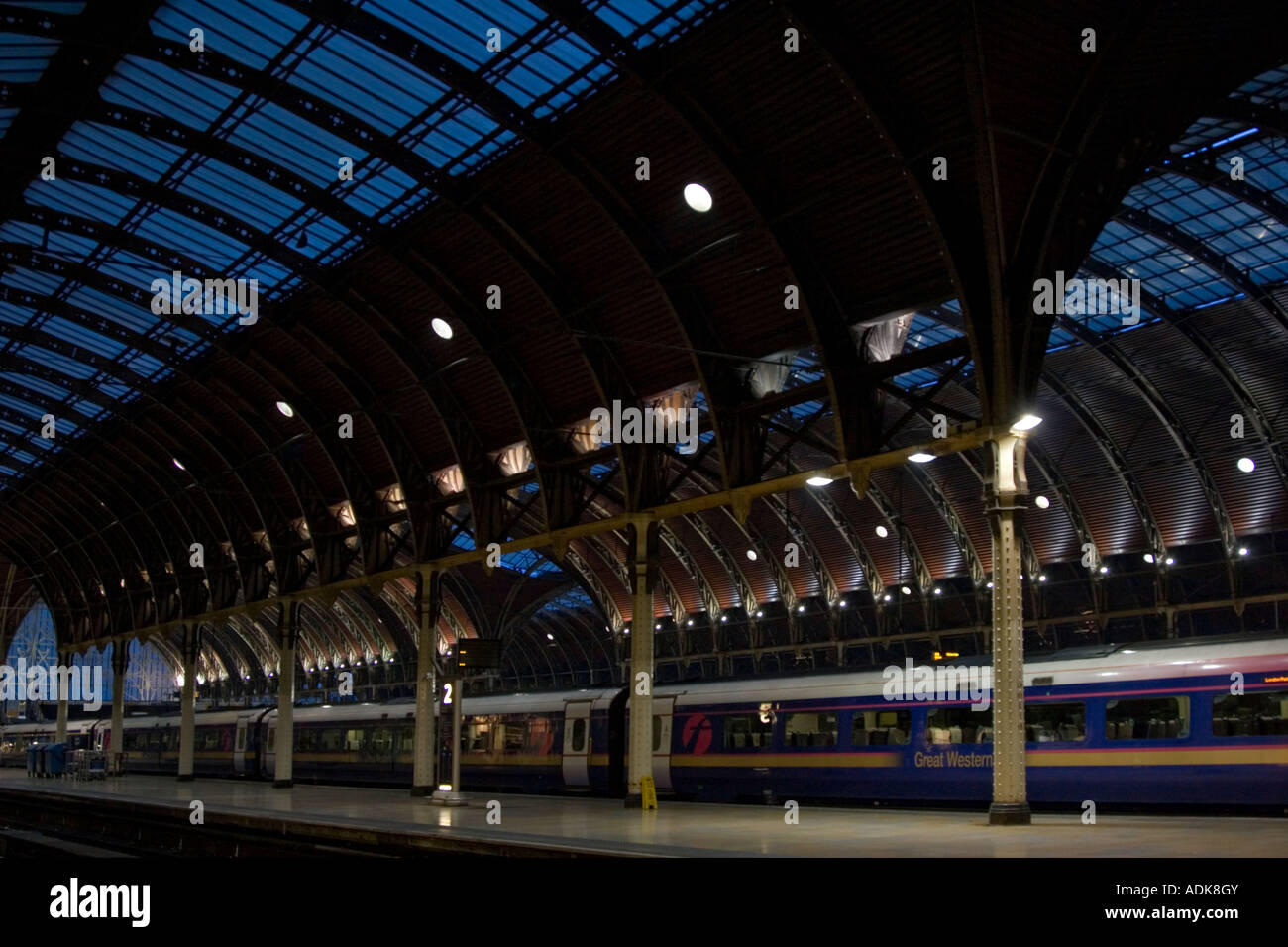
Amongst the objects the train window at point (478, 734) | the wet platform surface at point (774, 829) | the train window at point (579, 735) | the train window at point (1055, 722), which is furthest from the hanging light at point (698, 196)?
the train window at point (478, 734)

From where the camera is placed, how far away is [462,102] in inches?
1027

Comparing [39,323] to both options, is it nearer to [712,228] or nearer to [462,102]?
[462,102]

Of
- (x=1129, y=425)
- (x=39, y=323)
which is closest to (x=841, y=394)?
(x=1129, y=425)

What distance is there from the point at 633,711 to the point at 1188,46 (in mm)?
17589

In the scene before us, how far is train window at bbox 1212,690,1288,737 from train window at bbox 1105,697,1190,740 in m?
0.61

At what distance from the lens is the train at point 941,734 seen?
23.7 meters

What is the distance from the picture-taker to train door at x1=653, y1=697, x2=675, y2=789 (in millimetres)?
34491

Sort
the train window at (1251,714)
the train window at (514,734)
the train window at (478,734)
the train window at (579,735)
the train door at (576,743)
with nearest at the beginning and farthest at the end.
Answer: the train window at (1251,714) < the train door at (576,743) < the train window at (579,735) < the train window at (514,734) < the train window at (478,734)

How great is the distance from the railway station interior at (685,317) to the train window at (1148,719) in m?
0.08

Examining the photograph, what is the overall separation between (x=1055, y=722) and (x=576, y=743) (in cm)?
1581

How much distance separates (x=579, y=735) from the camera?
3762 centimetres
